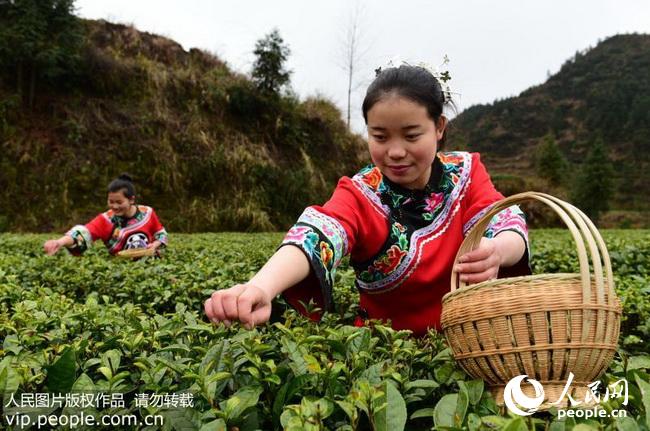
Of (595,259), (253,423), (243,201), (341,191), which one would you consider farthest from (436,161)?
(243,201)

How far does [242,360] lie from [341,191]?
3.32 ft

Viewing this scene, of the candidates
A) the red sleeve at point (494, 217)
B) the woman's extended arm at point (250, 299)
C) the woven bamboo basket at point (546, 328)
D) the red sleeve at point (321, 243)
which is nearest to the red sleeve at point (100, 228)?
the red sleeve at point (321, 243)

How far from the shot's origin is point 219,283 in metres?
2.84

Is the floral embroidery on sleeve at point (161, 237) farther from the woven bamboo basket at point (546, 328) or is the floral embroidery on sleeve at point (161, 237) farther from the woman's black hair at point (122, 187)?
the woven bamboo basket at point (546, 328)

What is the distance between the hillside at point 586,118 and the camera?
53.5 meters

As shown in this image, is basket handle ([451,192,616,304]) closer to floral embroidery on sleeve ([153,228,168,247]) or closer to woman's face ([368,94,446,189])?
woman's face ([368,94,446,189])

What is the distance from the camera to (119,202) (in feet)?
17.6

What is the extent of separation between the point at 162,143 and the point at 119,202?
358 inches

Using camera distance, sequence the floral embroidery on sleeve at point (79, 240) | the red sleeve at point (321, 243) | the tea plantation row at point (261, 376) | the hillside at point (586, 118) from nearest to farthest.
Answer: the tea plantation row at point (261, 376)
the red sleeve at point (321, 243)
the floral embroidery on sleeve at point (79, 240)
the hillside at point (586, 118)

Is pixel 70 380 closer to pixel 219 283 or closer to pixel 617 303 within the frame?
pixel 617 303

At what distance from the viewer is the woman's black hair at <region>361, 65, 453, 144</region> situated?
1775 mm

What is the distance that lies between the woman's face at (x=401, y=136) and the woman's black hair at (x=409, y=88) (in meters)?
0.03

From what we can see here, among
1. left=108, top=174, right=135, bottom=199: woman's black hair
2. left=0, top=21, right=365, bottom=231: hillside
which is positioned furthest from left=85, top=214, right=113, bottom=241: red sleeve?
left=0, top=21, right=365, bottom=231: hillside

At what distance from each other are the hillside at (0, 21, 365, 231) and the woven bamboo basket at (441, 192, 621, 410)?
12.1 m
